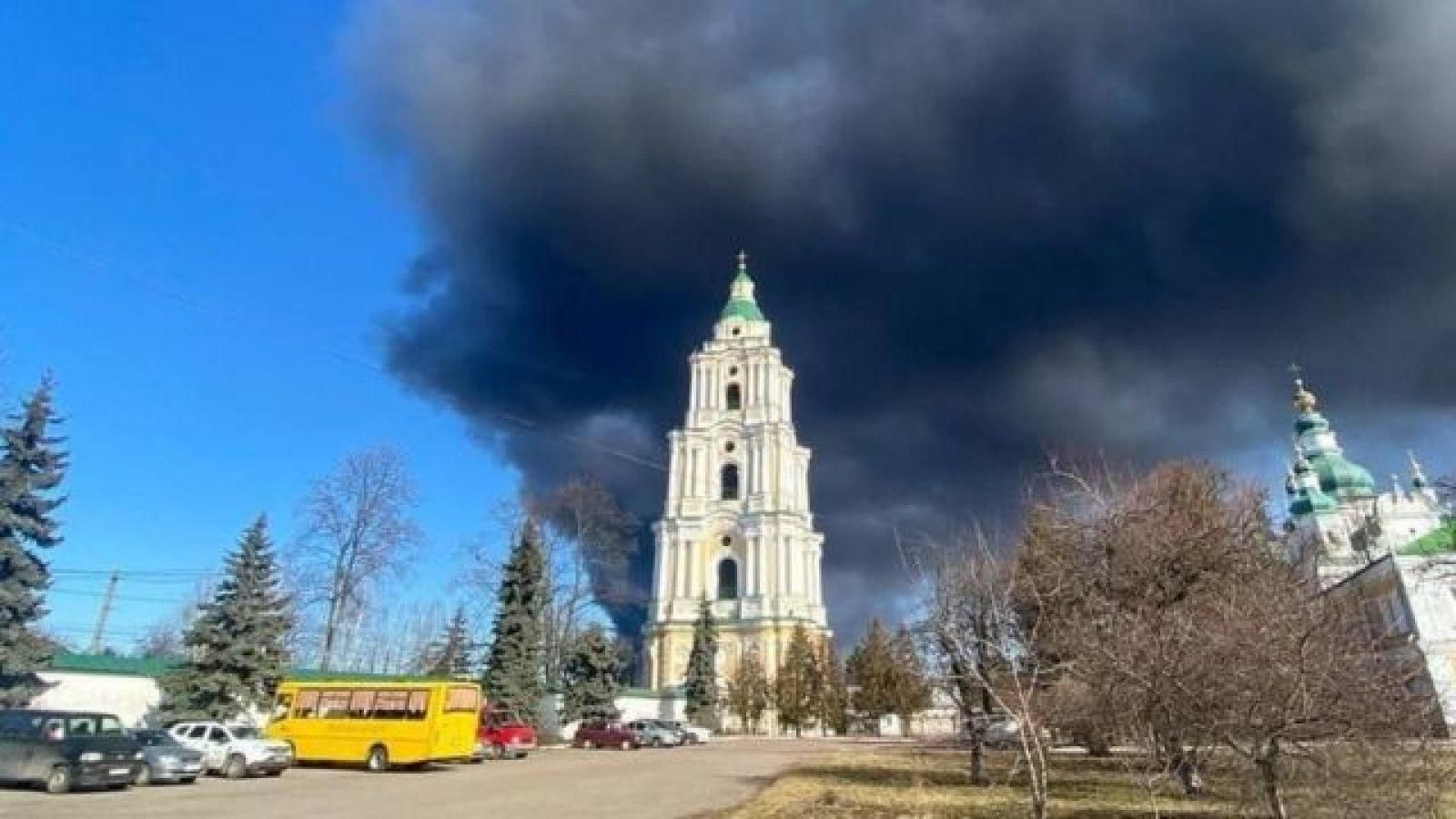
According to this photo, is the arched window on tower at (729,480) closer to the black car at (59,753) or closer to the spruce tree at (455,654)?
the spruce tree at (455,654)

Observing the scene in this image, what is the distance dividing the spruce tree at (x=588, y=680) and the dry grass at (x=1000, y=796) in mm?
27395

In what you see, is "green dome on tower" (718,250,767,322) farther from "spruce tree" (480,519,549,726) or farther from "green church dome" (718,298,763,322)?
"spruce tree" (480,519,549,726)

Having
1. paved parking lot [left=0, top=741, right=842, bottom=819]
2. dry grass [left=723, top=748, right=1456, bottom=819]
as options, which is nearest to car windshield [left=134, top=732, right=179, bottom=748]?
paved parking lot [left=0, top=741, right=842, bottom=819]

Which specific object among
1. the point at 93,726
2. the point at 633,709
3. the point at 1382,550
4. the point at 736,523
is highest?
the point at 736,523

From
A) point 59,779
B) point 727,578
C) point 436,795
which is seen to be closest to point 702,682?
point 727,578

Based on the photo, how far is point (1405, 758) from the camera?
10820 mm

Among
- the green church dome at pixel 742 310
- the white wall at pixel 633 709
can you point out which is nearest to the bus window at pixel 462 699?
the white wall at pixel 633 709

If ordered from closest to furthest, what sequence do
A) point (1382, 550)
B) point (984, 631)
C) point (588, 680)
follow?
point (984, 631) < point (588, 680) < point (1382, 550)

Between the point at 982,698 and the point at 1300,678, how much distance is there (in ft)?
36.9

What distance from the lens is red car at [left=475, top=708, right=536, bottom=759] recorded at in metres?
33.3

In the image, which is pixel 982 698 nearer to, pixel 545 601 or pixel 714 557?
pixel 545 601

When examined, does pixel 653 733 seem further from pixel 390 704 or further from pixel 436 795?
pixel 436 795

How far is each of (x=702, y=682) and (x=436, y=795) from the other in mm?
52061

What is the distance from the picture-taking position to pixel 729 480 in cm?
8725
